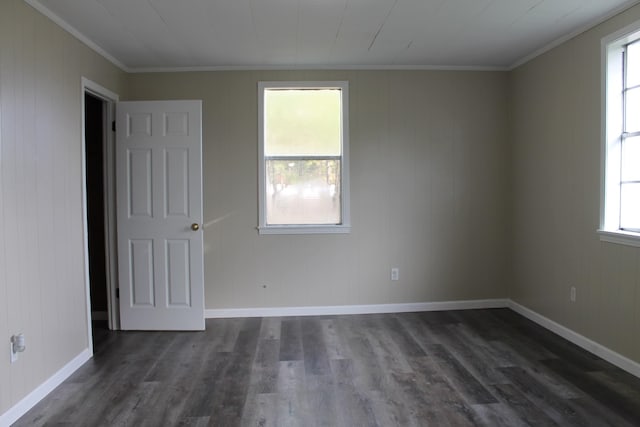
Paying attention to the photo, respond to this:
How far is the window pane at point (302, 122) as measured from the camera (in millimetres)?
4172

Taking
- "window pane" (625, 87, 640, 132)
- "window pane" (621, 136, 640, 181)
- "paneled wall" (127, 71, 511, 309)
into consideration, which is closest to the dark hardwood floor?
"paneled wall" (127, 71, 511, 309)

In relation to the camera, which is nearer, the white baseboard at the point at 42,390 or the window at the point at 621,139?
the white baseboard at the point at 42,390

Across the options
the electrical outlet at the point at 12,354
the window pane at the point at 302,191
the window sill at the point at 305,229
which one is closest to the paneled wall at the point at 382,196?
the window sill at the point at 305,229

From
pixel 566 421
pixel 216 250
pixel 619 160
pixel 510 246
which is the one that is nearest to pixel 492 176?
pixel 510 246

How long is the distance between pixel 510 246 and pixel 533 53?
6.32 ft

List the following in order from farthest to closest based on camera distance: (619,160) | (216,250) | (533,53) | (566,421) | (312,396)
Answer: (216,250) < (533,53) < (619,160) < (312,396) < (566,421)

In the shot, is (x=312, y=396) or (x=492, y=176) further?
(x=492, y=176)

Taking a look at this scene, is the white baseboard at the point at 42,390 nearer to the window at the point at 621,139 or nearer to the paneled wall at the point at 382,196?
the paneled wall at the point at 382,196

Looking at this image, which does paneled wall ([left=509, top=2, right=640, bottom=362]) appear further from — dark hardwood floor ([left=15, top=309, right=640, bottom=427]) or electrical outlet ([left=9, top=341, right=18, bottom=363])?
electrical outlet ([left=9, top=341, right=18, bottom=363])

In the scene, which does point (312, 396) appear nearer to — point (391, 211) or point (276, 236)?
point (276, 236)

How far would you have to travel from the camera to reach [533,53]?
3.82 metres

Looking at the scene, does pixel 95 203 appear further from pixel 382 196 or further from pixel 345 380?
pixel 345 380

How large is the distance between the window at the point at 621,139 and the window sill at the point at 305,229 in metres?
2.21

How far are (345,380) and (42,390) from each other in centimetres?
194
